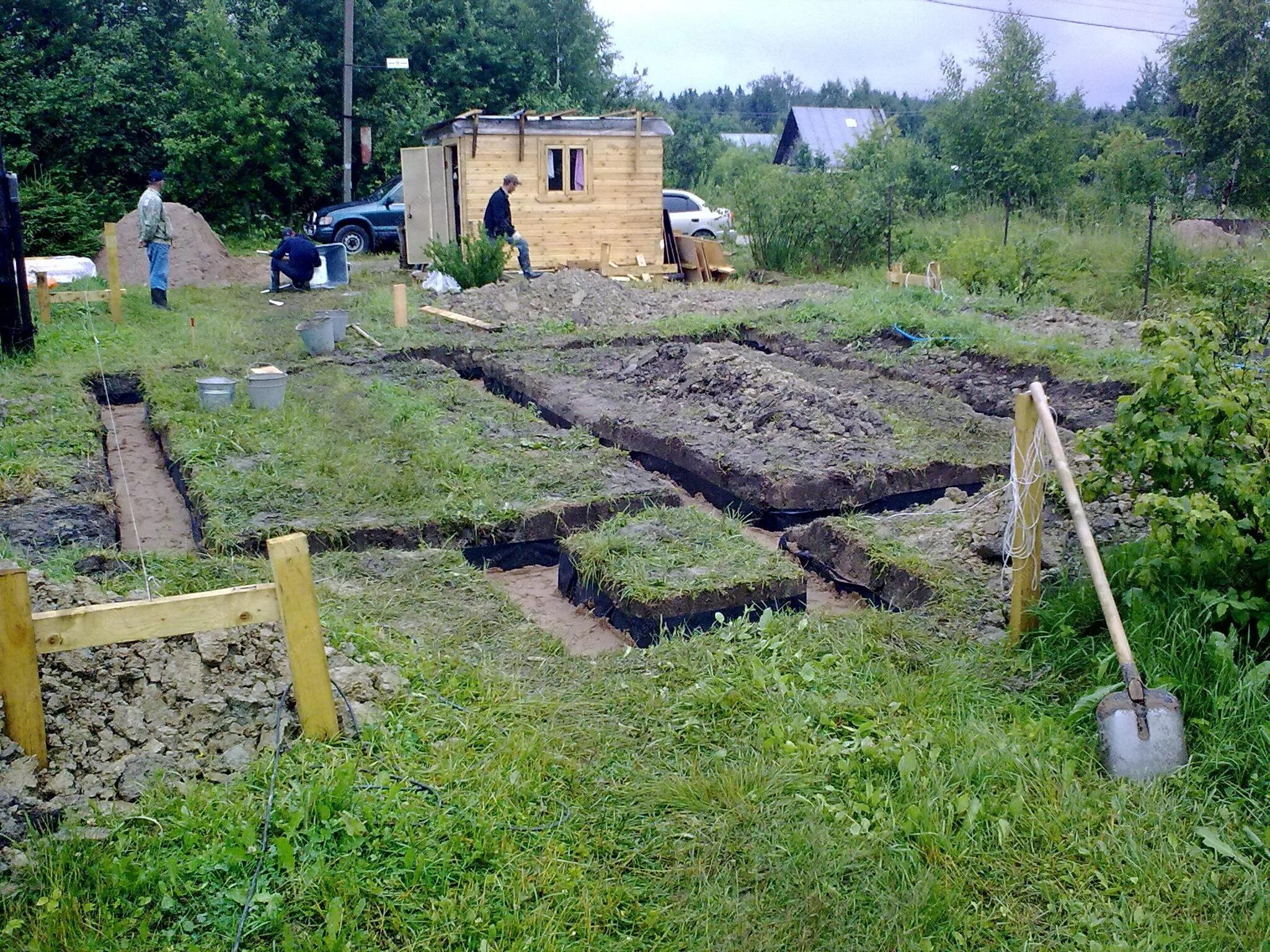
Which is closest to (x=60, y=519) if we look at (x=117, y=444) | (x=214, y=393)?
(x=117, y=444)

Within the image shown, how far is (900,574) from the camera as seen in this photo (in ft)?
17.2

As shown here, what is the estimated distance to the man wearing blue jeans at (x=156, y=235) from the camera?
1346cm

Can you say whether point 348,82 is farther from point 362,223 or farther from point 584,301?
point 584,301

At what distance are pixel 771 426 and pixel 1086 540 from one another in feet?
12.9

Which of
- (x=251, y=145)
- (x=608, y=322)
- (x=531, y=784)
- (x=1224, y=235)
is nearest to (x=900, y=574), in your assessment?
(x=531, y=784)

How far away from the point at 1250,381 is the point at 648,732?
2644 mm

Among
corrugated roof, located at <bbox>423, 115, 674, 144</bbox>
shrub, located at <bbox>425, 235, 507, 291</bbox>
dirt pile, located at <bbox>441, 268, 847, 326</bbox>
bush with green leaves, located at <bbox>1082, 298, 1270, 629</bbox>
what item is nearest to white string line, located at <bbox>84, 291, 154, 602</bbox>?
bush with green leaves, located at <bbox>1082, 298, 1270, 629</bbox>

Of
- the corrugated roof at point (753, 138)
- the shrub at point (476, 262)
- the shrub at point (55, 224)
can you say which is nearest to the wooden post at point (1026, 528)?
the shrub at point (476, 262)

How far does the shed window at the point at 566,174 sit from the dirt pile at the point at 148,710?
15058mm

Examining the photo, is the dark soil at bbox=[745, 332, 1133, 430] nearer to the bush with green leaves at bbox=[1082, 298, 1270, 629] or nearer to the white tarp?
the bush with green leaves at bbox=[1082, 298, 1270, 629]

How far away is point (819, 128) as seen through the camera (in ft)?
180

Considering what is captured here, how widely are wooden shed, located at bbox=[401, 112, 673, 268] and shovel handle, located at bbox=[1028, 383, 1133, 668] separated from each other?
1456 centimetres

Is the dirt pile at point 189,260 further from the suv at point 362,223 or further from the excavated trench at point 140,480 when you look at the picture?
the excavated trench at point 140,480

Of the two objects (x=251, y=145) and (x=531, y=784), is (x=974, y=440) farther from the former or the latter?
(x=251, y=145)
